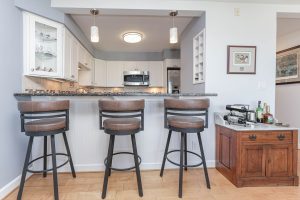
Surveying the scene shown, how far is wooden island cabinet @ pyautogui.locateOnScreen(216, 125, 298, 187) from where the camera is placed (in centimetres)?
204

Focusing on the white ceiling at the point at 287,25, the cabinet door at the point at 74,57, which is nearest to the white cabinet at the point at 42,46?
the cabinet door at the point at 74,57

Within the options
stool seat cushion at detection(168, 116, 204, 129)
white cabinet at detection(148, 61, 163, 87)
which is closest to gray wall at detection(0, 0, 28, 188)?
stool seat cushion at detection(168, 116, 204, 129)

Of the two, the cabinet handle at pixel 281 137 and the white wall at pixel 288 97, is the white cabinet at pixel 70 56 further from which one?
the white wall at pixel 288 97

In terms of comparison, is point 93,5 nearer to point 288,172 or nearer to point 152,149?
point 152,149

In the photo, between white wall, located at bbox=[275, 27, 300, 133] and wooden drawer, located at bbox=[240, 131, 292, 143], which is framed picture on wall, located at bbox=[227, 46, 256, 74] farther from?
white wall, located at bbox=[275, 27, 300, 133]

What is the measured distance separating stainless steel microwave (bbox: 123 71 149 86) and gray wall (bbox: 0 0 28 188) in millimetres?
3330

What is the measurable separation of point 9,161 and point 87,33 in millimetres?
2872

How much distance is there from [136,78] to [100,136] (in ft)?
10.5

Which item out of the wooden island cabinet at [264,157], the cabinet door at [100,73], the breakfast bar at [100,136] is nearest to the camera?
the wooden island cabinet at [264,157]

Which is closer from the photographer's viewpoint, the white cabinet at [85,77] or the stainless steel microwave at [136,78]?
the white cabinet at [85,77]

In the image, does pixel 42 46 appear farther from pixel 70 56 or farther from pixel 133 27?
pixel 133 27

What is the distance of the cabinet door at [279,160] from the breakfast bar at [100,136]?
2.86 ft

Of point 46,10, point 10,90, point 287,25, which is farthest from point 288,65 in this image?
point 10,90

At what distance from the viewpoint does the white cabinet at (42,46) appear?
2266 millimetres
